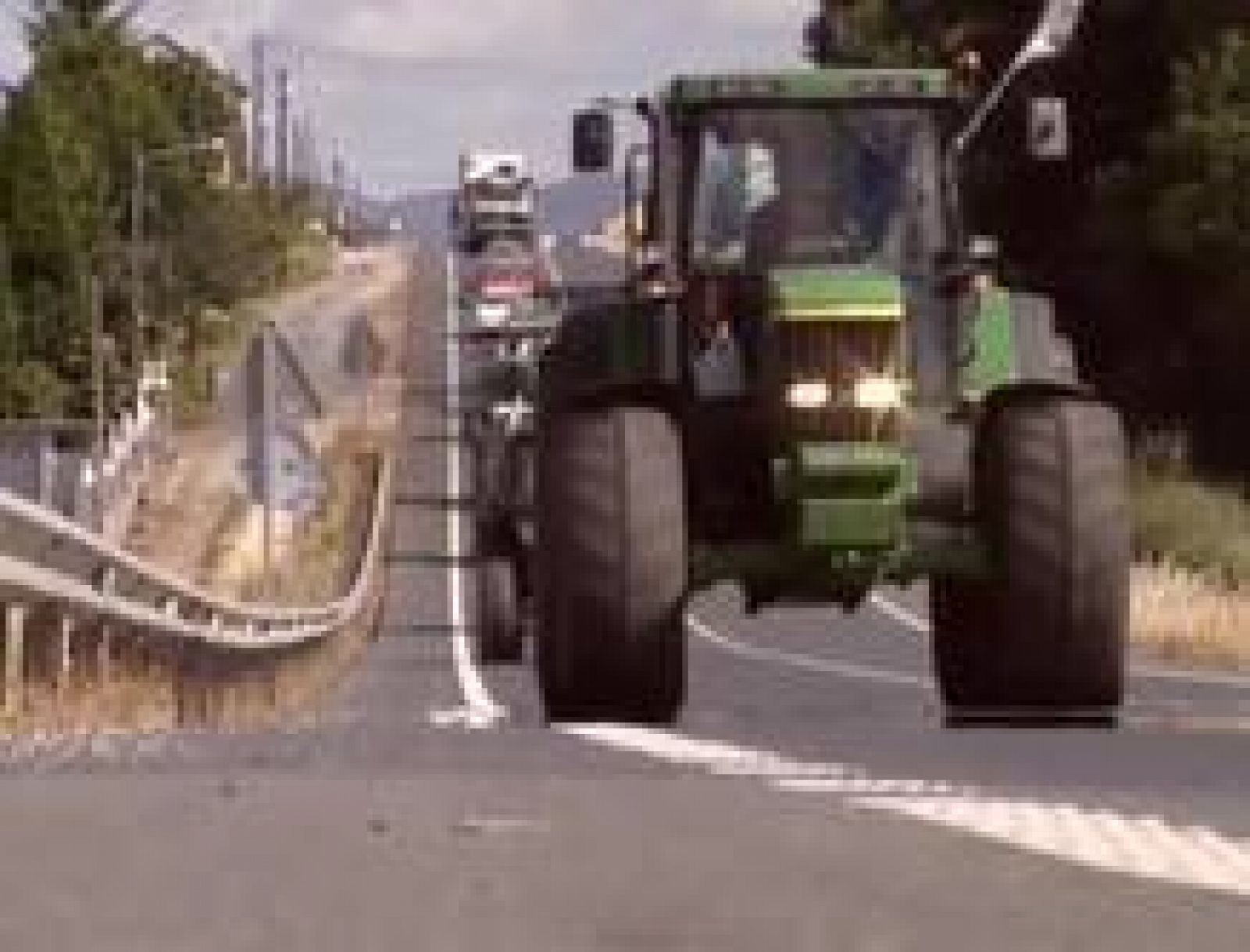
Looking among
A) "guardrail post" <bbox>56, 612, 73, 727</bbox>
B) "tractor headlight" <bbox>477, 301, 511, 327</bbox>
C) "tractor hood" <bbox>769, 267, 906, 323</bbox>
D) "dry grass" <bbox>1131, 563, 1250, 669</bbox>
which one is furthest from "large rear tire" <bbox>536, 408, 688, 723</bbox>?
"tractor headlight" <bbox>477, 301, 511, 327</bbox>

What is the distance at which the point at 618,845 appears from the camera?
26.9 feet

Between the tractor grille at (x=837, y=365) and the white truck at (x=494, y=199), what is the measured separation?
101001 millimetres

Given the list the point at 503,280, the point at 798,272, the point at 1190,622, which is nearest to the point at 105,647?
the point at 798,272

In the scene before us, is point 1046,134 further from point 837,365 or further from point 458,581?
point 458,581

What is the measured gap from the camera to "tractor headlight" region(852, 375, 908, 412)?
52.6 ft

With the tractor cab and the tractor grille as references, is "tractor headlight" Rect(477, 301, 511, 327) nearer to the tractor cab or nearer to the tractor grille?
the tractor cab

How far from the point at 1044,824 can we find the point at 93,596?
438 inches

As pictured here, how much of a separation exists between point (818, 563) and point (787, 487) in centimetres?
47

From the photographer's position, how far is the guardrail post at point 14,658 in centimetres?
1648

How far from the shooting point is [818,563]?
655 inches

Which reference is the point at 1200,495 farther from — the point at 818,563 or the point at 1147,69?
the point at 818,563

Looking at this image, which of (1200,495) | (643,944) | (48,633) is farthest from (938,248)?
(1200,495)

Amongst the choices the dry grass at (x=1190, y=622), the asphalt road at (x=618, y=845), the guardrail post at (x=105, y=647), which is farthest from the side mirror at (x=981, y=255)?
the dry grass at (x=1190, y=622)

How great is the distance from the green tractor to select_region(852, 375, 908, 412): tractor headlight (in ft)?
0.05
